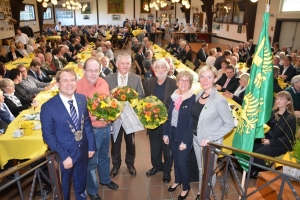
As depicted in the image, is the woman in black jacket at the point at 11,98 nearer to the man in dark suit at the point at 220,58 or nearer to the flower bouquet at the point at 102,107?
the flower bouquet at the point at 102,107

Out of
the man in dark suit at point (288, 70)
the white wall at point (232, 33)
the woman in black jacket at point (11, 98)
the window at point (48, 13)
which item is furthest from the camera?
the window at point (48, 13)

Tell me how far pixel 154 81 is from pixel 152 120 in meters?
0.70

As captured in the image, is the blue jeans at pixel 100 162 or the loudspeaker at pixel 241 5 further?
the loudspeaker at pixel 241 5

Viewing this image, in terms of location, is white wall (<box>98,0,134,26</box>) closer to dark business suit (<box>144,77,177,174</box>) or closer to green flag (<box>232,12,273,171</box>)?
dark business suit (<box>144,77,177,174</box>)

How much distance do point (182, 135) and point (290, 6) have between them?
30.3 ft

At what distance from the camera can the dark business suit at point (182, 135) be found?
2.92 metres

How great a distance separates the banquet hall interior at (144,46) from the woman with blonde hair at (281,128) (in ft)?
1.00

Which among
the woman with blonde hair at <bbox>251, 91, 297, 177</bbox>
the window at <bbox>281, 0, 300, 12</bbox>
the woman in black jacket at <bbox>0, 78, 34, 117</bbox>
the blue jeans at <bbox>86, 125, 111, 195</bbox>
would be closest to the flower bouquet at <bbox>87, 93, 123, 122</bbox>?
the blue jeans at <bbox>86, 125, 111, 195</bbox>

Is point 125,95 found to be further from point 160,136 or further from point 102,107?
point 160,136

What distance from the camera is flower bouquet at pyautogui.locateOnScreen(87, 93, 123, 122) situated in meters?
2.68

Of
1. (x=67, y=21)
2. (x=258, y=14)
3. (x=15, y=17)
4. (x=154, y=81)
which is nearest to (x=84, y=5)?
(x=67, y=21)

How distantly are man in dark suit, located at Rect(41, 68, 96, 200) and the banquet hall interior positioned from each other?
264 millimetres

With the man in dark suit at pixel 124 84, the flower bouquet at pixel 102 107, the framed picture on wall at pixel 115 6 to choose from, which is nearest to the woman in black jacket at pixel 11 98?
the man in dark suit at pixel 124 84

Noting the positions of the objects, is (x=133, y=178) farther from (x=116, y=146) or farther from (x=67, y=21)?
(x=67, y=21)
